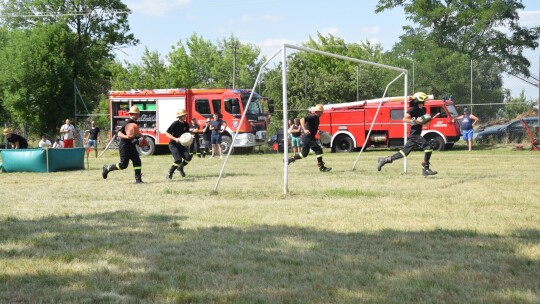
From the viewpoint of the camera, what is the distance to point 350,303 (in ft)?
15.2

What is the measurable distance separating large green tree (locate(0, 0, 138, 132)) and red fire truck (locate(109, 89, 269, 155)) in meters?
5.96

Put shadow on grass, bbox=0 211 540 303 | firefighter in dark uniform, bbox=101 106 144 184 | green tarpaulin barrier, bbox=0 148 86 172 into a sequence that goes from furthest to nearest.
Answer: green tarpaulin barrier, bbox=0 148 86 172 → firefighter in dark uniform, bbox=101 106 144 184 → shadow on grass, bbox=0 211 540 303

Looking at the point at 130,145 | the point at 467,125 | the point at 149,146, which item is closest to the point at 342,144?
Answer: the point at 467,125

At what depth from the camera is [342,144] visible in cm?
2952

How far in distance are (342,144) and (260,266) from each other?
24.0m

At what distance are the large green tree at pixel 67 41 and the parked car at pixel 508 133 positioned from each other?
66.4 ft

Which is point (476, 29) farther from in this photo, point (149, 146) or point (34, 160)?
point (34, 160)

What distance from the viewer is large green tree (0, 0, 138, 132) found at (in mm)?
36938

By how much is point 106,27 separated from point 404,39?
19.1 m

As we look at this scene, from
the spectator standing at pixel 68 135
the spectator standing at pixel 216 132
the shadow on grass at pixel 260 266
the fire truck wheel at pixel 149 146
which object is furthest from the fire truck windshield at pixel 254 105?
the shadow on grass at pixel 260 266

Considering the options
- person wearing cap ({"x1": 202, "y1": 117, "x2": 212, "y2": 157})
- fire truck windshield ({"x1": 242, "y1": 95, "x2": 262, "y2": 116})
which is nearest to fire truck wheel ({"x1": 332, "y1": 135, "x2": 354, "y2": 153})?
fire truck windshield ({"x1": 242, "y1": 95, "x2": 262, "y2": 116})

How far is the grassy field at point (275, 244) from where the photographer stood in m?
4.98

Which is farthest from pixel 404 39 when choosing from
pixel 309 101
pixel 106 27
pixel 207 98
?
pixel 106 27

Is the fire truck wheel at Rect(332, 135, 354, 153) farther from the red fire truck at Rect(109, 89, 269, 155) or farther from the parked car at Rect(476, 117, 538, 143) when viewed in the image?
the parked car at Rect(476, 117, 538, 143)
